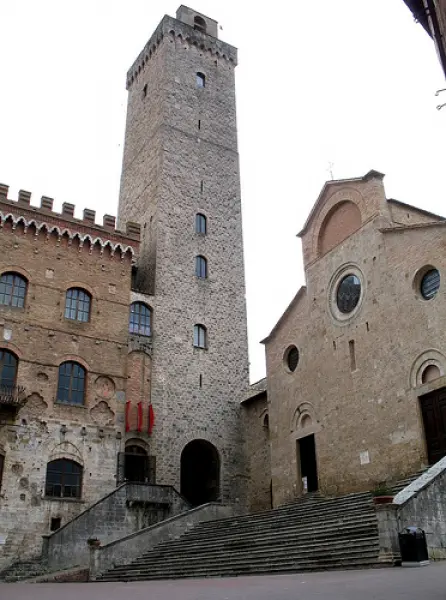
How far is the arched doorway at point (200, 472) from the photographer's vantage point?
92.5 feet

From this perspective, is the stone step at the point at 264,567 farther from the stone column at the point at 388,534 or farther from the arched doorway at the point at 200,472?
the arched doorway at the point at 200,472

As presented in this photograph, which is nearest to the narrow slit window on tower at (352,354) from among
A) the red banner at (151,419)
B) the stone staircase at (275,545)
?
the stone staircase at (275,545)

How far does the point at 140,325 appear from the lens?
1110 inches

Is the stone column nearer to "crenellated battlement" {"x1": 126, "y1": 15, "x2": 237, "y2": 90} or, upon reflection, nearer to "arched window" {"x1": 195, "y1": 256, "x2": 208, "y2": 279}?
"arched window" {"x1": 195, "y1": 256, "x2": 208, "y2": 279}

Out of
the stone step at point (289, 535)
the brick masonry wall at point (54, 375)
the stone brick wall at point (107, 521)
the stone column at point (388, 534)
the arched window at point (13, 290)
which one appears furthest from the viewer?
the arched window at point (13, 290)

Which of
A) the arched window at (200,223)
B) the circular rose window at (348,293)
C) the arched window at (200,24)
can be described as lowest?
the circular rose window at (348,293)

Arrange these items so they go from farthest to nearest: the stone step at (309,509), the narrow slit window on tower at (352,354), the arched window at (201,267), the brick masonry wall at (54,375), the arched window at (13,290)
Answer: the arched window at (201,267) → the arched window at (13,290) → the narrow slit window on tower at (352,354) → the brick masonry wall at (54,375) → the stone step at (309,509)

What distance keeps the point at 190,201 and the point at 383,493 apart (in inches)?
790

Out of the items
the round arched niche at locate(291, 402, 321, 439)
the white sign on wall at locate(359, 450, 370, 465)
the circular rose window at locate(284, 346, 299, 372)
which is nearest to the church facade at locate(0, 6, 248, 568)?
the circular rose window at locate(284, 346, 299, 372)

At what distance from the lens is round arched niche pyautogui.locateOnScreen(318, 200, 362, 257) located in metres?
24.7

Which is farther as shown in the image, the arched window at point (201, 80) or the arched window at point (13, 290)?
the arched window at point (201, 80)

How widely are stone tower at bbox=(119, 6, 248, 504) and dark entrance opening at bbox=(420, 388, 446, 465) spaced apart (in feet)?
38.2

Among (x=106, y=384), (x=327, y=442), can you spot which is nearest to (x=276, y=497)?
(x=327, y=442)

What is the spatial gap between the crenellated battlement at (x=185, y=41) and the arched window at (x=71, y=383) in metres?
21.5
